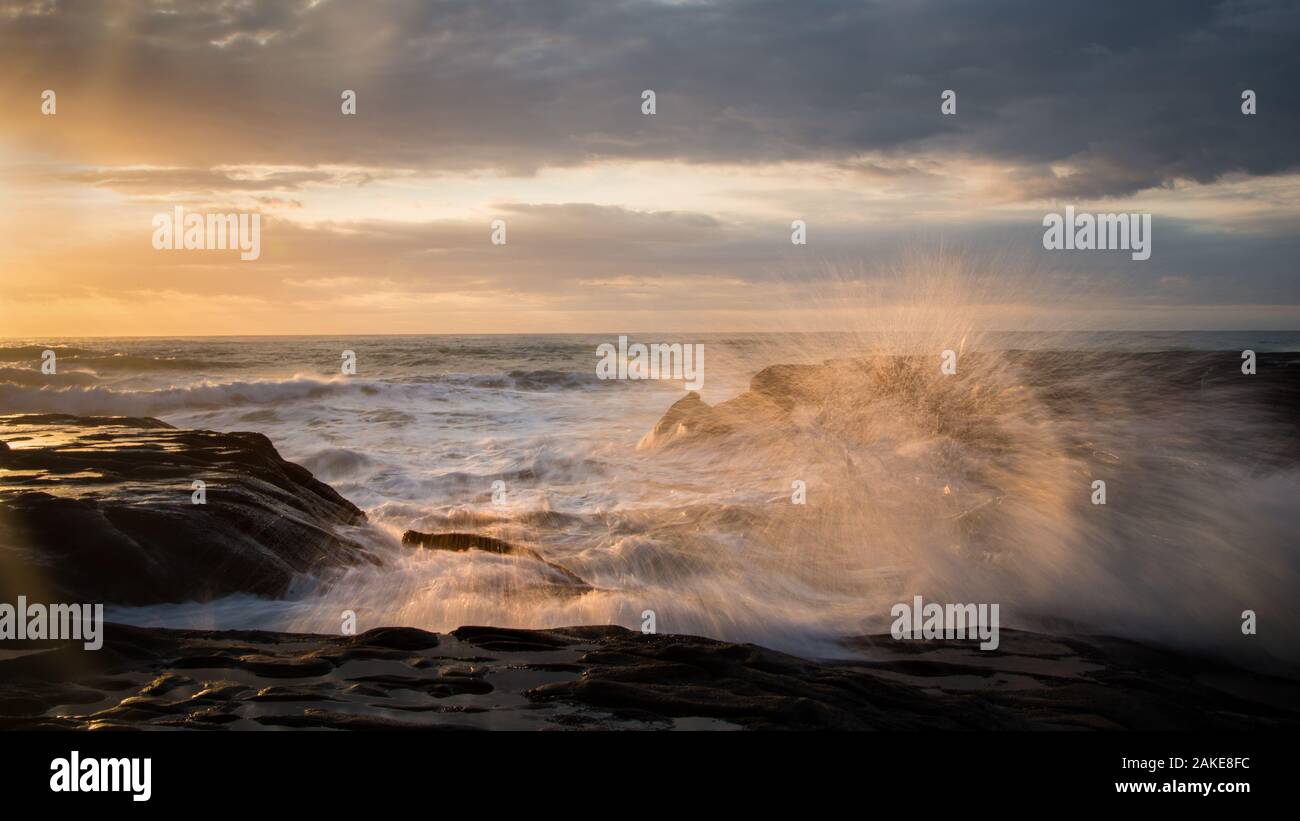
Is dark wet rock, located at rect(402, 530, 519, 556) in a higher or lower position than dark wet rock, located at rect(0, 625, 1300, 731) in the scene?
higher

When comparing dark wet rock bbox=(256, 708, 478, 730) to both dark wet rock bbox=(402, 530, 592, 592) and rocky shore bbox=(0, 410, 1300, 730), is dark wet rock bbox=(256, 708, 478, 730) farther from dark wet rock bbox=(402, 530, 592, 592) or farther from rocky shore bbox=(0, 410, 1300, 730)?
dark wet rock bbox=(402, 530, 592, 592)

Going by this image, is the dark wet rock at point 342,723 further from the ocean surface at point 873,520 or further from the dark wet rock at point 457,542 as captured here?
the dark wet rock at point 457,542

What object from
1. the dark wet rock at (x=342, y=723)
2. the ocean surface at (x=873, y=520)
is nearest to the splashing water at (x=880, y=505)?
the ocean surface at (x=873, y=520)

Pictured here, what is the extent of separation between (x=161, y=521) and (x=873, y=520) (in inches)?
246

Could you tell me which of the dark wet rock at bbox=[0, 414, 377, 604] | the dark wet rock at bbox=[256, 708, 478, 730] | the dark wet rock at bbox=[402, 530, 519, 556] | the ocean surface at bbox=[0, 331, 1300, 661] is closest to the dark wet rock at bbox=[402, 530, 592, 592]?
the dark wet rock at bbox=[402, 530, 519, 556]

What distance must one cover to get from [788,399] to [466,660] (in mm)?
11289

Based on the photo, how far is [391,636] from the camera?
512cm

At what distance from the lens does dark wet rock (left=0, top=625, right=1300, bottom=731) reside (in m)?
3.93

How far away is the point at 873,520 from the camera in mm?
8562

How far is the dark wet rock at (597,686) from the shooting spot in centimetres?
393

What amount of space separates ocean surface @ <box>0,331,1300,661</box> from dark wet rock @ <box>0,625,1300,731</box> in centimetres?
80

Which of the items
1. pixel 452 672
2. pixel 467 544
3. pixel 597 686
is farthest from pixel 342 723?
pixel 467 544
